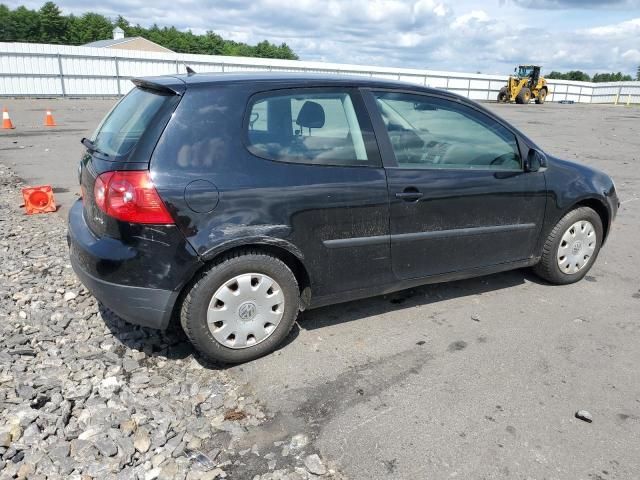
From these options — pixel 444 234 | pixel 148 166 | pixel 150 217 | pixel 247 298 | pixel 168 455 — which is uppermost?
pixel 148 166

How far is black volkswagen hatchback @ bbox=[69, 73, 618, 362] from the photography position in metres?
2.88

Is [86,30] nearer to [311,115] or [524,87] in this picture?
[524,87]

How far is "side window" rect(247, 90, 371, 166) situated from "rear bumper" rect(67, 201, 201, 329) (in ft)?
2.45

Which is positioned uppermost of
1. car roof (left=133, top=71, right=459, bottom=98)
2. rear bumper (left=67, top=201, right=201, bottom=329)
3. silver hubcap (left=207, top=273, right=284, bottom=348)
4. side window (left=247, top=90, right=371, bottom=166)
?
car roof (left=133, top=71, right=459, bottom=98)

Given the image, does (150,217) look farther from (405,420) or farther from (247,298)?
(405,420)

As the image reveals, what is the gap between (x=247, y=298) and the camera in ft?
10.3

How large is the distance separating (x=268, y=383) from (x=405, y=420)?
839mm

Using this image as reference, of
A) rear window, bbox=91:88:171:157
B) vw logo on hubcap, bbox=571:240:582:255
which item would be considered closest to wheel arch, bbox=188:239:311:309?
rear window, bbox=91:88:171:157

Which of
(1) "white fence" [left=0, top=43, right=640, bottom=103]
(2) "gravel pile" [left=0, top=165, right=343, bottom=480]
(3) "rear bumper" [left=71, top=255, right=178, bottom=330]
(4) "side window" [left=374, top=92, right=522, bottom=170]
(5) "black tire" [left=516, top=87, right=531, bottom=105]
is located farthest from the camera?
(5) "black tire" [left=516, top=87, right=531, bottom=105]

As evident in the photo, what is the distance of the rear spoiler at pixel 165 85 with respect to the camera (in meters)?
2.99

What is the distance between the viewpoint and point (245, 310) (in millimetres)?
3146

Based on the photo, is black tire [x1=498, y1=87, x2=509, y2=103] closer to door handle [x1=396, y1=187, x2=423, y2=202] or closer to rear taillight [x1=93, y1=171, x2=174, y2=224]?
door handle [x1=396, y1=187, x2=423, y2=202]

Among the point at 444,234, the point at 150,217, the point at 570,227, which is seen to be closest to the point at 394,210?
the point at 444,234

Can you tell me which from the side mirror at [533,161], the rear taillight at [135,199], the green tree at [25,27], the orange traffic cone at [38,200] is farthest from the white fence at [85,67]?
the green tree at [25,27]
